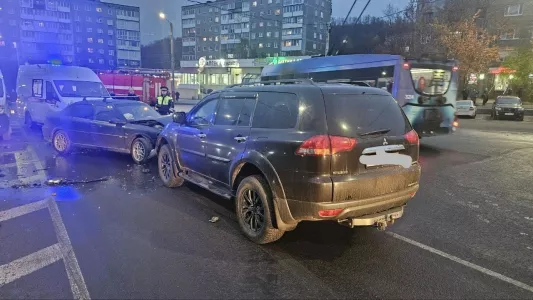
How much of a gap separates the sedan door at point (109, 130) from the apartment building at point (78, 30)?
68.5 meters

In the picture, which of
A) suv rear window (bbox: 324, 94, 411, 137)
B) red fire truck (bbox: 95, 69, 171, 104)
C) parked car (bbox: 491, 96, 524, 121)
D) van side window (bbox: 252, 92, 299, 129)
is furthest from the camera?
red fire truck (bbox: 95, 69, 171, 104)

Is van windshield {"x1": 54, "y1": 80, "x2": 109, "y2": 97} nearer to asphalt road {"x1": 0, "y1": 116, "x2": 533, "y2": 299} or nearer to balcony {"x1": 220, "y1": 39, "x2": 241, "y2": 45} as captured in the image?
asphalt road {"x1": 0, "y1": 116, "x2": 533, "y2": 299}

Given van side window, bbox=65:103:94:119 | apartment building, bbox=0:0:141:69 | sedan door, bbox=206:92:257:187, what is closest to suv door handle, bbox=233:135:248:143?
sedan door, bbox=206:92:257:187

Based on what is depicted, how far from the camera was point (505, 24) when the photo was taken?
126 feet

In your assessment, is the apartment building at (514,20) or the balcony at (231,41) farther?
the balcony at (231,41)

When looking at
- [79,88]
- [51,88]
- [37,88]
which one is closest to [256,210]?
[79,88]

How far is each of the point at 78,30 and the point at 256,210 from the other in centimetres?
10227

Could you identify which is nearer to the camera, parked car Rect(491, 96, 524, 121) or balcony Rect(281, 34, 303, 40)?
parked car Rect(491, 96, 524, 121)

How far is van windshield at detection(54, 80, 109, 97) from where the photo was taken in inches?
533

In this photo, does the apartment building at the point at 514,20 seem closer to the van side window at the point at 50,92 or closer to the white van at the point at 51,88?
the white van at the point at 51,88

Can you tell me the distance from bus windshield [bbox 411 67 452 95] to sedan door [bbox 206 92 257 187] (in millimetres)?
8622

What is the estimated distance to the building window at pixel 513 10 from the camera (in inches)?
1773

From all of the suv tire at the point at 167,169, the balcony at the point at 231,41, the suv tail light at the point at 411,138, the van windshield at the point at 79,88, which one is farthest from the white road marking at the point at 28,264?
the balcony at the point at 231,41

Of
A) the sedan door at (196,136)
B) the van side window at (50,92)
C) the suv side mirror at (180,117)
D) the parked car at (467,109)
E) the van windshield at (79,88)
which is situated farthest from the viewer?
the parked car at (467,109)
